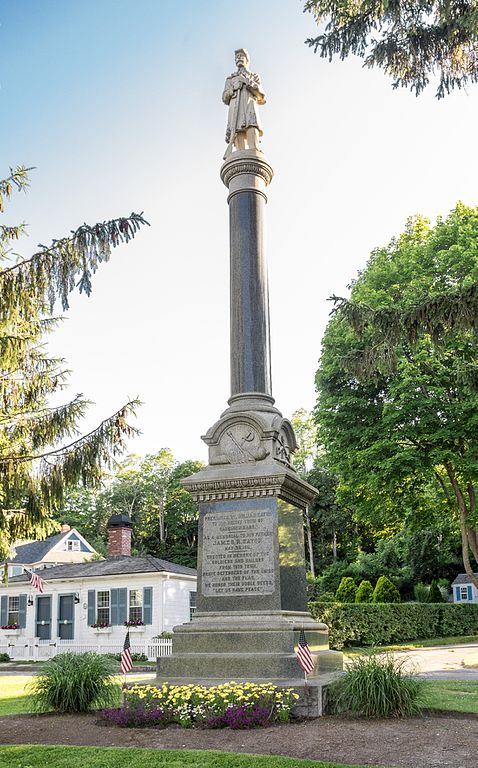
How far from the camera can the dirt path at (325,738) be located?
631 cm

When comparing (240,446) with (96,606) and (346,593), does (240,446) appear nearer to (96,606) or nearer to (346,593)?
(96,606)

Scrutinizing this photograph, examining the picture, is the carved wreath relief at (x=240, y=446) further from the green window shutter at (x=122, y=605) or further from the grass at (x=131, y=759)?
the green window shutter at (x=122, y=605)

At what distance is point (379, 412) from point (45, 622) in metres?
16.1

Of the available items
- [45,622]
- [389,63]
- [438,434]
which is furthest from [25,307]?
[45,622]

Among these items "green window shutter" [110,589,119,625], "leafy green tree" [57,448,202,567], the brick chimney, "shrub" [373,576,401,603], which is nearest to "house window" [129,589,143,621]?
"green window shutter" [110,589,119,625]

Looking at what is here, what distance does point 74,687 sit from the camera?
9.25 metres

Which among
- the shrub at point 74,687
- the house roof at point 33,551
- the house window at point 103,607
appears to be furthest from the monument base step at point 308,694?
the house roof at point 33,551

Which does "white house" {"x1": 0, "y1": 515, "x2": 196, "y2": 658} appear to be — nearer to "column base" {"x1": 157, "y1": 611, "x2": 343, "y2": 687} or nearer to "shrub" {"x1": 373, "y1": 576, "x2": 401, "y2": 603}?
"shrub" {"x1": 373, "y1": 576, "x2": 401, "y2": 603}

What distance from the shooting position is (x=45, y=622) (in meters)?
29.5

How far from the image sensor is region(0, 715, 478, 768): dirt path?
6.31m

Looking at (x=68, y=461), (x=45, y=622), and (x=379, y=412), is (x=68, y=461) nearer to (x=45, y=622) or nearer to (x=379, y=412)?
(x=379, y=412)

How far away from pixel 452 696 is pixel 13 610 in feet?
78.6

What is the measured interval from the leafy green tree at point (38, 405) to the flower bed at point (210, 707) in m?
4.91

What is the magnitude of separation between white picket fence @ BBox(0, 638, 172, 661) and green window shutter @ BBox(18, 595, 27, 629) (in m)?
0.66
